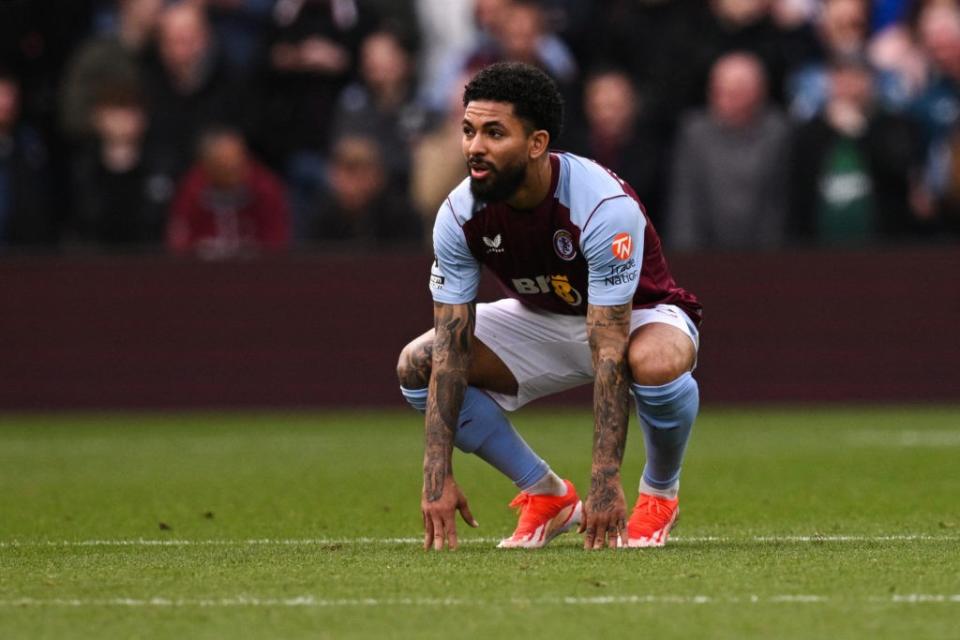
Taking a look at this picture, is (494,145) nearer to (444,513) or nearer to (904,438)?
(444,513)

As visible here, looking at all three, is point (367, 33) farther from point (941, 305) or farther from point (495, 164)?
point (495, 164)

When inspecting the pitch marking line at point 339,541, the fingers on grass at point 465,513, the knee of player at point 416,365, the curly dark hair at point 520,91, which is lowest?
the pitch marking line at point 339,541

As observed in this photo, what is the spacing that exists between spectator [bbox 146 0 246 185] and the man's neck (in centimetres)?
859

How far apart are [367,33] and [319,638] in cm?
1084

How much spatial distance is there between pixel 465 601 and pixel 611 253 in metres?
1.66

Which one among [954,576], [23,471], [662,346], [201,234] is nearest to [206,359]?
[201,234]

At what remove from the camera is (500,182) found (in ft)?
21.6

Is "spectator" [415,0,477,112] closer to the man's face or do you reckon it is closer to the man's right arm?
the man's right arm

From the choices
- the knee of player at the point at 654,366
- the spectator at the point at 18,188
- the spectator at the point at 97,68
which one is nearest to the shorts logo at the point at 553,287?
the knee of player at the point at 654,366

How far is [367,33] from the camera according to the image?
1526 centimetres

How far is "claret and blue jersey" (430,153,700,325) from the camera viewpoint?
668 centimetres

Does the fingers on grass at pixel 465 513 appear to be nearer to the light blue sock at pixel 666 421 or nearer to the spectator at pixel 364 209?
the light blue sock at pixel 666 421

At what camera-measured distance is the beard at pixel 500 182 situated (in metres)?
6.58

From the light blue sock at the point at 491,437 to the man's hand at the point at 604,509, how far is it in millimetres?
711
